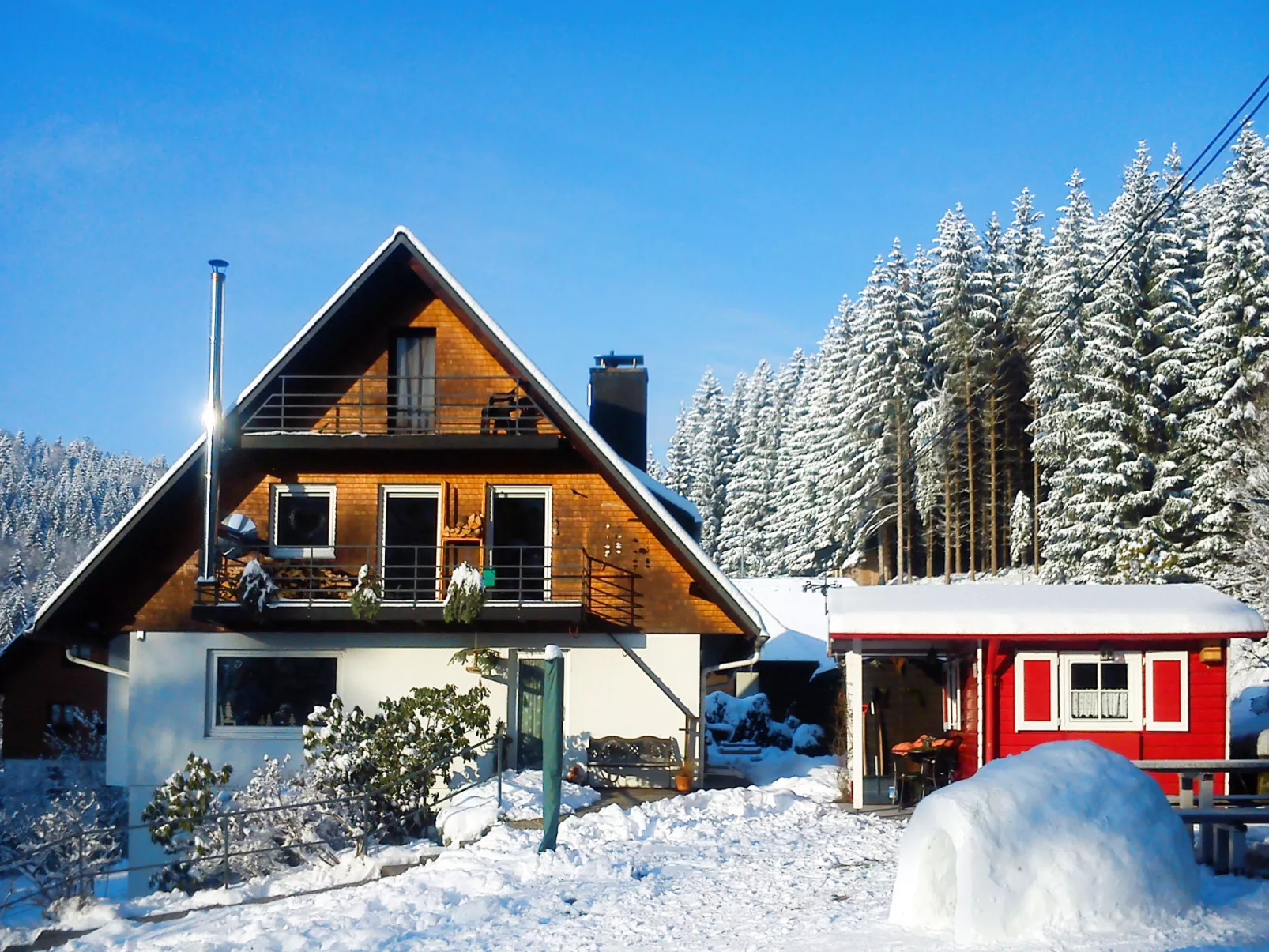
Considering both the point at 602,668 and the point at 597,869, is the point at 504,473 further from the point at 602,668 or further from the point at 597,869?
the point at 597,869

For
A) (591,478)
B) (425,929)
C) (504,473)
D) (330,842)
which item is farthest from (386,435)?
(425,929)

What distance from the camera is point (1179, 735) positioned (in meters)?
16.5

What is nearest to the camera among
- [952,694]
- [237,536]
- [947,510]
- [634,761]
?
[634,761]

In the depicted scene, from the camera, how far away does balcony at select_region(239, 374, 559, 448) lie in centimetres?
1908

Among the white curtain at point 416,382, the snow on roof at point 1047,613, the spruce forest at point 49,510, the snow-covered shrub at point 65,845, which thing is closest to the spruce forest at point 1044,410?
the snow on roof at point 1047,613

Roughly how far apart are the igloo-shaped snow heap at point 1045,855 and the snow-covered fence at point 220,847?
6649 millimetres

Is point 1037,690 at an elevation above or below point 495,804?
A: above

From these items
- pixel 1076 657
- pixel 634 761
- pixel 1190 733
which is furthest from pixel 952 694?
pixel 634 761

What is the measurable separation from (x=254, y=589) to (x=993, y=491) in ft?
112

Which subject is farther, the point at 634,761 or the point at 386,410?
the point at 386,410

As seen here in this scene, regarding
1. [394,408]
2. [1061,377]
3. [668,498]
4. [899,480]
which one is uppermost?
[1061,377]

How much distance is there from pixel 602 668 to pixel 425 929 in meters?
9.45

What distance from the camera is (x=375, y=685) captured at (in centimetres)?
1917

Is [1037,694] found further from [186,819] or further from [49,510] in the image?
[49,510]
